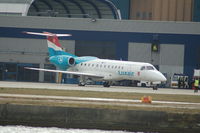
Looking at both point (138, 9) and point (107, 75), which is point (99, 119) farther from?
point (138, 9)

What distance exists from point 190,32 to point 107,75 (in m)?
17.2

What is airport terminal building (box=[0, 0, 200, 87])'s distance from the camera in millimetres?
74375

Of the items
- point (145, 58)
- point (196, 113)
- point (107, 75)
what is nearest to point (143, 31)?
point (145, 58)

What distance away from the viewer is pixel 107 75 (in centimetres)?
6138

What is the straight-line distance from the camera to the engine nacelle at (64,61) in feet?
210

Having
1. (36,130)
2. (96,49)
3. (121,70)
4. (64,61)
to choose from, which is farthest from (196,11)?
(36,130)

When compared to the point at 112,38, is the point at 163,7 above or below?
above

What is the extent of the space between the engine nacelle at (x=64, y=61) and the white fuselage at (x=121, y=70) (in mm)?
655

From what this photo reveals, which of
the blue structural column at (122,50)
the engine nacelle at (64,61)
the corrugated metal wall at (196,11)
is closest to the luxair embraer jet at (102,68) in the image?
the engine nacelle at (64,61)

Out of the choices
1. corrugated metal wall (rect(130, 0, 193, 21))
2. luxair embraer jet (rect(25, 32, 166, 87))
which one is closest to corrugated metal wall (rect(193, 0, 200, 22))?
corrugated metal wall (rect(130, 0, 193, 21))

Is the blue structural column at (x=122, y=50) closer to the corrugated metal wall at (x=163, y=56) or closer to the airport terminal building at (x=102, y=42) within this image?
the airport terminal building at (x=102, y=42)

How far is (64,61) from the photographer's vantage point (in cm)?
6406

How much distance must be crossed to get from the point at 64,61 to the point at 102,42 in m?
12.8

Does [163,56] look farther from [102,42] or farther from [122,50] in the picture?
[102,42]
